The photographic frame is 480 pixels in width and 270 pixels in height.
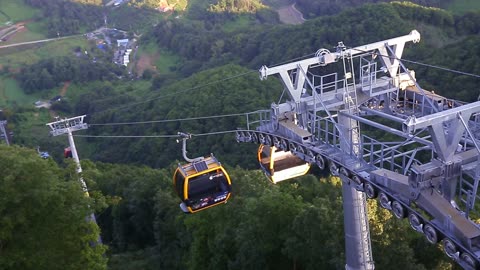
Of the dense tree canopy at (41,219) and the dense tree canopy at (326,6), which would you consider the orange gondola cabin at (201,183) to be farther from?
the dense tree canopy at (326,6)

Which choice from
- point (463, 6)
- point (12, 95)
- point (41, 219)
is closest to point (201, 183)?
point (41, 219)

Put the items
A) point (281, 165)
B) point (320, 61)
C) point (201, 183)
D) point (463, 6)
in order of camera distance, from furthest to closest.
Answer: point (463, 6) < point (201, 183) < point (281, 165) < point (320, 61)

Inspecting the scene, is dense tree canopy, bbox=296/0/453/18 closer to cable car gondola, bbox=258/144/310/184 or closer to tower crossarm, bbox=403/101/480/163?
cable car gondola, bbox=258/144/310/184

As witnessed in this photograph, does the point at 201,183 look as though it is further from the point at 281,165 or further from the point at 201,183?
the point at 281,165

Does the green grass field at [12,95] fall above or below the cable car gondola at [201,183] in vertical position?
below

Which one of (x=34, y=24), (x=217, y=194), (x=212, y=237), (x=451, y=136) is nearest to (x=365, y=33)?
(x=212, y=237)

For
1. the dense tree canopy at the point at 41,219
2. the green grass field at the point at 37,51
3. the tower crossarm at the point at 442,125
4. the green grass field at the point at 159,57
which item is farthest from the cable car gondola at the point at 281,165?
the green grass field at the point at 37,51

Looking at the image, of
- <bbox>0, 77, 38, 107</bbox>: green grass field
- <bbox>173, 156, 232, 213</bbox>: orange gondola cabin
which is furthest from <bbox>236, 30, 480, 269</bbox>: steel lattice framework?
<bbox>0, 77, 38, 107</bbox>: green grass field
